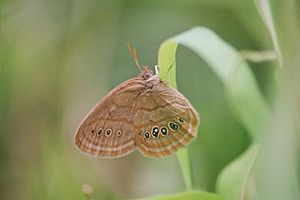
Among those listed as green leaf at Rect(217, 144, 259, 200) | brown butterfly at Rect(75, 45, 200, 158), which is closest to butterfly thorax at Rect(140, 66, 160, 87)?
brown butterfly at Rect(75, 45, 200, 158)

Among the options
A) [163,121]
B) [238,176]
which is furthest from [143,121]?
[238,176]

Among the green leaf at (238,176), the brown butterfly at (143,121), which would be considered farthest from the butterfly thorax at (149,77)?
the green leaf at (238,176)

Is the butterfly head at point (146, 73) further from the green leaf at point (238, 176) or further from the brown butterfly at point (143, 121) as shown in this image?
the green leaf at point (238, 176)

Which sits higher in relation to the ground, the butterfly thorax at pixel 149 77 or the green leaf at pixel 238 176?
the butterfly thorax at pixel 149 77

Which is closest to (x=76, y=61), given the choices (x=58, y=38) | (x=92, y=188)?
(x=58, y=38)

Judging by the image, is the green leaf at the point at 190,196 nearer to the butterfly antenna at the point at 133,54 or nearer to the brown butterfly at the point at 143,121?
the brown butterfly at the point at 143,121

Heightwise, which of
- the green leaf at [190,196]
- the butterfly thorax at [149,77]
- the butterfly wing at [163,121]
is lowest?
the green leaf at [190,196]

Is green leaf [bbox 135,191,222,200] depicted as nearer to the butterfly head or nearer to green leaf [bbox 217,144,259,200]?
green leaf [bbox 217,144,259,200]
